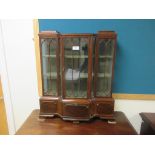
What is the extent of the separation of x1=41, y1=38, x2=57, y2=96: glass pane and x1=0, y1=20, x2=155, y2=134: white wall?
0.31 m

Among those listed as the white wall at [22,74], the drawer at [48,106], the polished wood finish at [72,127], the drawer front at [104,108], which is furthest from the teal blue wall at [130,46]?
the drawer at [48,106]

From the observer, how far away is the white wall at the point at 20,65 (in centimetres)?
178

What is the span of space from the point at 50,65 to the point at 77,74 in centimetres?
30

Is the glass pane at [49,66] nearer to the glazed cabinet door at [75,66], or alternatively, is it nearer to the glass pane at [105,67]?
A: the glazed cabinet door at [75,66]

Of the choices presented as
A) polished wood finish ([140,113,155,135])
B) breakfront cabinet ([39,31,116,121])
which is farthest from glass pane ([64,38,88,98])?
polished wood finish ([140,113,155,135])

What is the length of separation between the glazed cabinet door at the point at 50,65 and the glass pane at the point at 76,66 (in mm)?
105

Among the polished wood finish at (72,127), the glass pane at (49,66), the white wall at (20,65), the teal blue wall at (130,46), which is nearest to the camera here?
the polished wood finish at (72,127)

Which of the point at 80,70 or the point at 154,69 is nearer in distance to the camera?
the point at 80,70

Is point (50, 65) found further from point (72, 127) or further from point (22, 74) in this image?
point (72, 127)

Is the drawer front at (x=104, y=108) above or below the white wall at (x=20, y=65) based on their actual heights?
below
